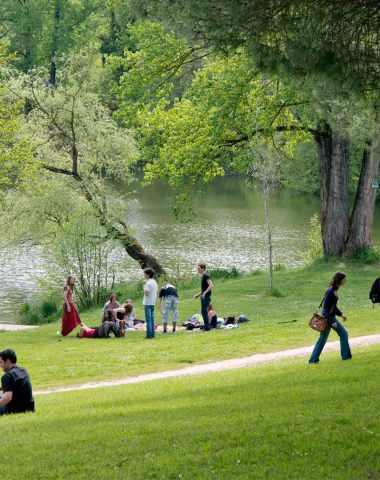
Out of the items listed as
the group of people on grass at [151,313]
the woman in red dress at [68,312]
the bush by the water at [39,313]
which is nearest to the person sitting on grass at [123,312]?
the group of people on grass at [151,313]

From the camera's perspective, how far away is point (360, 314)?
2127 centimetres

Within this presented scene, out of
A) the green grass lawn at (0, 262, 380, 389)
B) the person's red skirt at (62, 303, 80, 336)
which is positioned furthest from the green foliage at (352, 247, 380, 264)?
the person's red skirt at (62, 303, 80, 336)

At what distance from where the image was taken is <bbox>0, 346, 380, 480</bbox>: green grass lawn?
7.88m

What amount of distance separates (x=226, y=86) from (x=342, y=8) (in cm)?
1439

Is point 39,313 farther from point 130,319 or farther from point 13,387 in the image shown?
point 13,387

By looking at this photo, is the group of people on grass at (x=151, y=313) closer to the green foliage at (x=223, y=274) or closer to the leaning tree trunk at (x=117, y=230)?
the leaning tree trunk at (x=117, y=230)

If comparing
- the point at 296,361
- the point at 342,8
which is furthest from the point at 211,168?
the point at 342,8

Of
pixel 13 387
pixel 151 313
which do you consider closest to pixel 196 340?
pixel 151 313

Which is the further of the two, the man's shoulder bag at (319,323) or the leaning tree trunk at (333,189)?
the leaning tree trunk at (333,189)

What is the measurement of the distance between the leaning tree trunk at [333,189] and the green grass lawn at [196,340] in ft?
11.6

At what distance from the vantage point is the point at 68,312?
2155cm

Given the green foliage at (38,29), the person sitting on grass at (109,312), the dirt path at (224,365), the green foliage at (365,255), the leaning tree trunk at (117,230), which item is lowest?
the dirt path at (224,365)

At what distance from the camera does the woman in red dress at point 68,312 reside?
2138cm

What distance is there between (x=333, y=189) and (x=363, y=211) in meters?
A: 1.43
